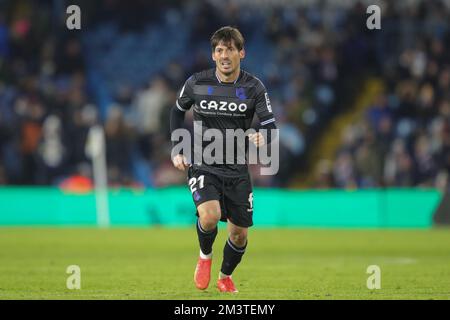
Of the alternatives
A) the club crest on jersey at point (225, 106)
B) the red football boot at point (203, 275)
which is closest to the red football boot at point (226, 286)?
the red football boot at point (203, 275)

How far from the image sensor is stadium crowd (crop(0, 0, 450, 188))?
23.6m

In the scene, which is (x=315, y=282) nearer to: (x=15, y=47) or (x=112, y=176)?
(x=112, y=176)

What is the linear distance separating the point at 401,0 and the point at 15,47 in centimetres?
978

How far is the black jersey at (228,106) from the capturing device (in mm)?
10258

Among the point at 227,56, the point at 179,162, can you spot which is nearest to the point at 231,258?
the point at 179,162

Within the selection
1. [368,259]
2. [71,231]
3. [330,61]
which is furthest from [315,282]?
[330,61]

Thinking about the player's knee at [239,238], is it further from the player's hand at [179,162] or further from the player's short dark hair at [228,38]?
the player's short dark hair at [228,38]

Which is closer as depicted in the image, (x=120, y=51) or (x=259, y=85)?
(x=259, y=85)

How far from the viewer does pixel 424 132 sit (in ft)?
77.3

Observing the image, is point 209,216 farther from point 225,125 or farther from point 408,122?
point 408,122

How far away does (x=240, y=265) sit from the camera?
1423 cm

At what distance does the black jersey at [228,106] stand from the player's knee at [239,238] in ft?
1.99

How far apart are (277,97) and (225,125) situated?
50.1 ft
